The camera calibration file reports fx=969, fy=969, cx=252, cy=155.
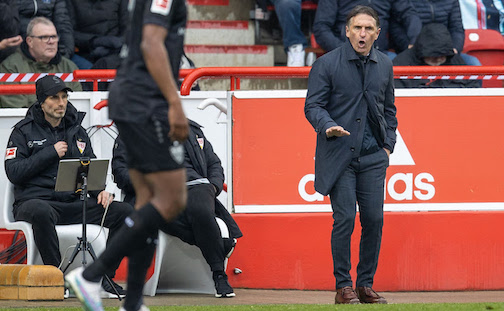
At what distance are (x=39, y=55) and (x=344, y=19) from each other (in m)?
3.48

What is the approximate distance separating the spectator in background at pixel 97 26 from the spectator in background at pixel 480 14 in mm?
4483

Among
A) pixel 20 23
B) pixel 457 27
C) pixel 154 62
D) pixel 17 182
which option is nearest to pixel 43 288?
pixel 17 182

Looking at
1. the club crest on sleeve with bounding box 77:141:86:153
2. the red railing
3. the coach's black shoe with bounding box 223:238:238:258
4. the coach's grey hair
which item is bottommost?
the coach's black shoe with bounding box 223:238:238:258

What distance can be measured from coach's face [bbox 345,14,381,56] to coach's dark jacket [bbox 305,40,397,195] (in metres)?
0.06

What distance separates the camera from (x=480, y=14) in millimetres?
12742

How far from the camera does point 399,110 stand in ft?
27.7

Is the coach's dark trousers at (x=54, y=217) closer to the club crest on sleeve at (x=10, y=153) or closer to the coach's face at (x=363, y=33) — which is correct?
the club crest on sleeve at (x=10, y=153)

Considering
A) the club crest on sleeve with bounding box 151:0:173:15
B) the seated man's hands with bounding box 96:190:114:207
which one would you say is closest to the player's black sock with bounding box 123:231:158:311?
the club crest on sleeve with bounding box 151:0:173:15

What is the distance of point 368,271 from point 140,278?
2.55 m

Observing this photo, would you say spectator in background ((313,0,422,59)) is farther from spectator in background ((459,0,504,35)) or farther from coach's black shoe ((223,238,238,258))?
coach's black shoe ((223,238,238,258))

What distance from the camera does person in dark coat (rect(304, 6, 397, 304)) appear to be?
6949 mm

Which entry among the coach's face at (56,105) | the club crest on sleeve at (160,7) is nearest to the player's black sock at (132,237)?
the club crest on sleeve at (160,7)

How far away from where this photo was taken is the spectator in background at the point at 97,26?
1117 cm

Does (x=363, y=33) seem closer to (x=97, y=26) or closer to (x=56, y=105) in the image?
(x=56, y=105)
